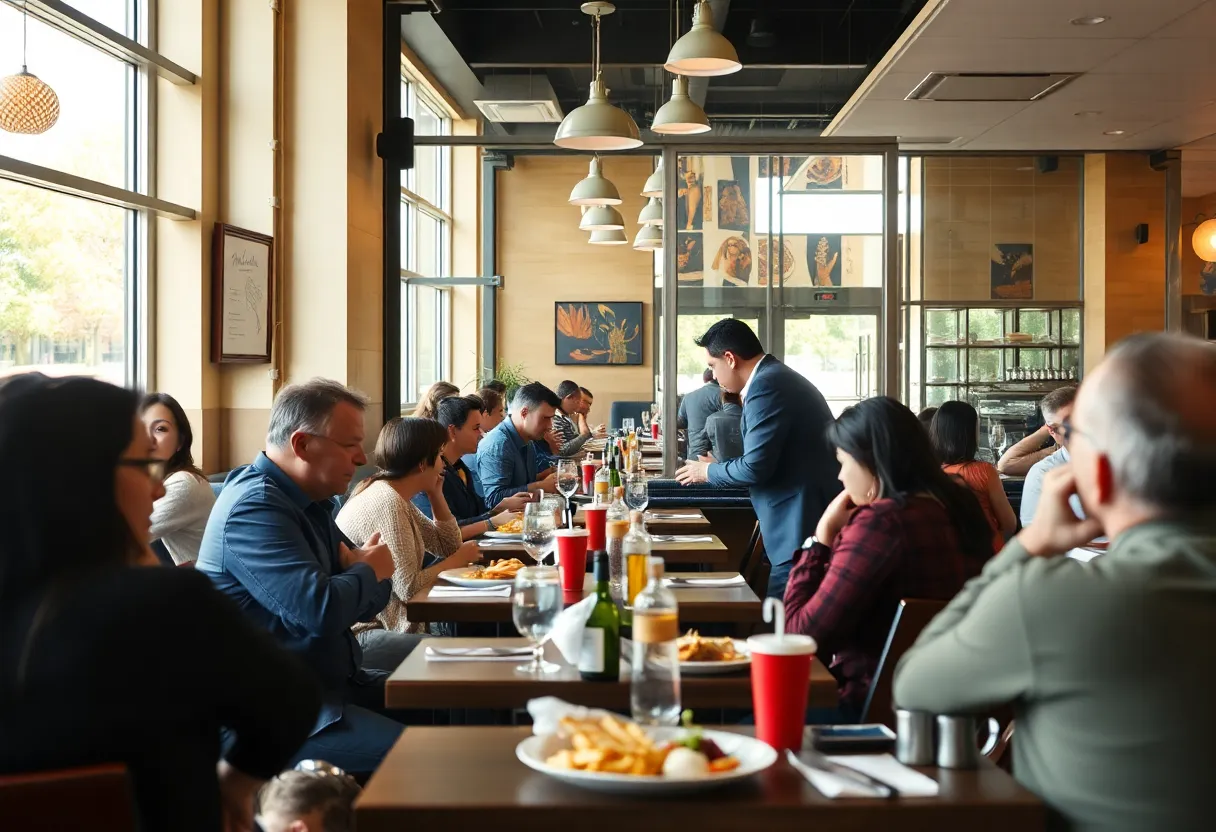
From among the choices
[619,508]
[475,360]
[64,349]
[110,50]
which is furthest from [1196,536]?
[475,360]

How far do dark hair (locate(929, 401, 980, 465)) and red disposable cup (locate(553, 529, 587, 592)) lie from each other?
1.99 metres

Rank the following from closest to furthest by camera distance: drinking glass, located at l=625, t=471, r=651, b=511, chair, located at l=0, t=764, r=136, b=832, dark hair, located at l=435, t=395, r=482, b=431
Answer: chair, located at l=0, t=764, r=136, b=832 → drinking glass, located at l=625, t=471, r=651, b=511 → dark hair, located at l=435, t=395, r=482, b=431

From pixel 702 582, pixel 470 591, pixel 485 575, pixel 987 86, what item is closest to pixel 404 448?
pixel 485 575

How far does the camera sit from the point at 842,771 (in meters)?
1.73

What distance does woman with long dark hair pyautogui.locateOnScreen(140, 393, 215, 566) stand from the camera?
432 cm

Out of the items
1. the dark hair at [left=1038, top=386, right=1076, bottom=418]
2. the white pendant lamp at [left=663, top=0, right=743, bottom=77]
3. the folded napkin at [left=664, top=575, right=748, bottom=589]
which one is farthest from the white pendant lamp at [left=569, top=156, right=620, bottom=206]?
the folded napkin at [left=664, top=575, right=748, bottom=589]

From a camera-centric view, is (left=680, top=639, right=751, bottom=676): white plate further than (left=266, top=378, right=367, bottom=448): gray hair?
No

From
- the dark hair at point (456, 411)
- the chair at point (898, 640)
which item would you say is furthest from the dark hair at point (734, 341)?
the chair at point (898, 640)

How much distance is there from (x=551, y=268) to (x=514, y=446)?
352 inches

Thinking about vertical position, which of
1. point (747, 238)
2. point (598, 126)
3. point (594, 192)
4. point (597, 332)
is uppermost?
point (594, 192)

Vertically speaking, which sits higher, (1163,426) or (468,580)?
(1163,426)

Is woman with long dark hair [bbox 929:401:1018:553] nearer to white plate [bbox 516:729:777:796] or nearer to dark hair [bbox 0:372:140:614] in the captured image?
white plate [bbox 516:729:777:796]

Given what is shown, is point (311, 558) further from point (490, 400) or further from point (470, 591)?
point (490, 400)

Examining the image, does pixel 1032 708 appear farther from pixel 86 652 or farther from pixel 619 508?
pixel 619 508
